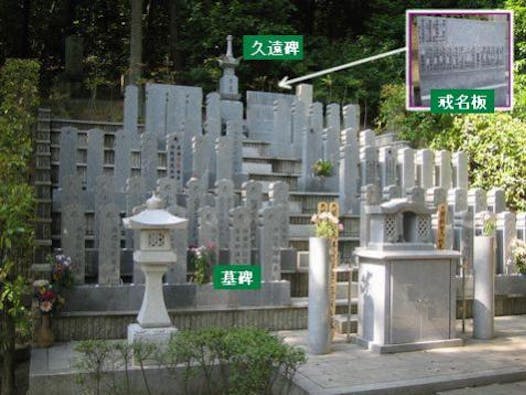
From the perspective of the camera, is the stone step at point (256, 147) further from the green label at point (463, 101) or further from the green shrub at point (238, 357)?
the green shrub at point (238, 357)

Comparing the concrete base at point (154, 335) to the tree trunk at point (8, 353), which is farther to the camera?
the concrete base at point (154, 335)

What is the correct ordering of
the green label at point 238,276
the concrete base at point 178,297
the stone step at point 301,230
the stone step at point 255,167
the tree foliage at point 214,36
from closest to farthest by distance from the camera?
the concrete base at point 178,297
the green label at point 238,276
the stone step at point 301,230
the stone step at point 255,167
the tree foliage at point 214,36

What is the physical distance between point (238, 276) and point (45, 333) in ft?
7.14

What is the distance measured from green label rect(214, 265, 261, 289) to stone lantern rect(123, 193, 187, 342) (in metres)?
1.39

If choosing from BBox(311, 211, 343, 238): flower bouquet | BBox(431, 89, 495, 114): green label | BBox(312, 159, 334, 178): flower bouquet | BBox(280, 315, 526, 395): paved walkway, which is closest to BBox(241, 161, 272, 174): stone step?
BBox(312, 159, 334, 178): flower bouquet

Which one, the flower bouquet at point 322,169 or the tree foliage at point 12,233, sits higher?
the flower bouquet at point 322,169

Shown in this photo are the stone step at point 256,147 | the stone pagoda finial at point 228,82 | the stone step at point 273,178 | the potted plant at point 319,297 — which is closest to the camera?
the potted plant at point 319,297

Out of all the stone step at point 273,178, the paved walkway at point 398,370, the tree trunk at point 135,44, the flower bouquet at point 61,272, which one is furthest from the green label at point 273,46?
the paved walkway at point 398,370

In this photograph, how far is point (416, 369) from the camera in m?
A: 5.66

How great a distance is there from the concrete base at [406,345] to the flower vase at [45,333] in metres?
3.14

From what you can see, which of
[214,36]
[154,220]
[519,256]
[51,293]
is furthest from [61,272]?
[214,36]

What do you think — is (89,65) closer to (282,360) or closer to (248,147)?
(248,147)

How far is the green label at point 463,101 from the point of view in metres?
10.2

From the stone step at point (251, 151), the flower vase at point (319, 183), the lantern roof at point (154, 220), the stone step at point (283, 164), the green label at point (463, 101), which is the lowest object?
the lantern roof at point (154, 220)
